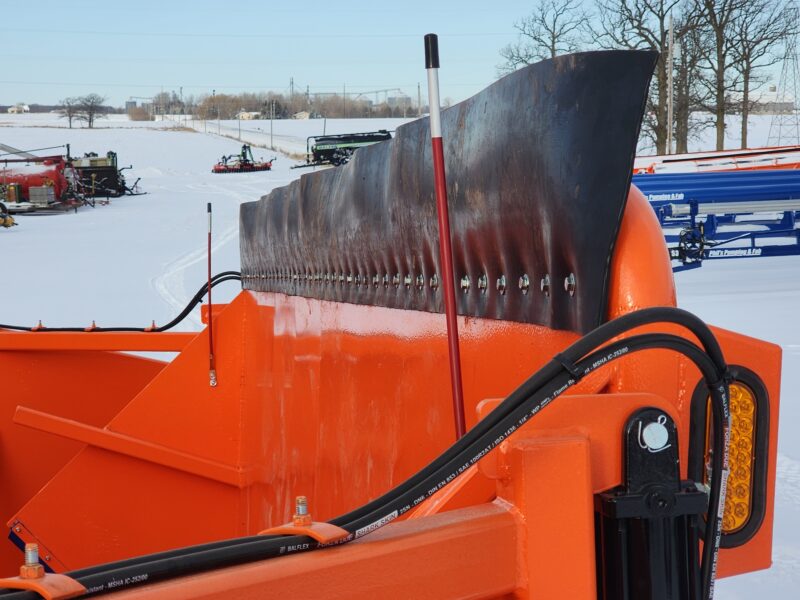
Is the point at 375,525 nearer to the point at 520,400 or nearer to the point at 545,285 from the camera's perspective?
the point at 520,400

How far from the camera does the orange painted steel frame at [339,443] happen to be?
1101 millimetres

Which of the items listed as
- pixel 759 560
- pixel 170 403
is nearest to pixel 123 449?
pixel 170 403

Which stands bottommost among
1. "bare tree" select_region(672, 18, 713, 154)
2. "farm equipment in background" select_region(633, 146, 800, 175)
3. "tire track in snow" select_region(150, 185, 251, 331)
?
"tire track in snow" select_region(150, 185, 251, 331)

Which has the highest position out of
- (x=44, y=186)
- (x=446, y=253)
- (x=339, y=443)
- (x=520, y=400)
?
(x=446, y=253)

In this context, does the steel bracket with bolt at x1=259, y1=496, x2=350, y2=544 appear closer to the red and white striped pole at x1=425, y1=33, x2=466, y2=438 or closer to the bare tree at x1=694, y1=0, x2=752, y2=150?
the red and white striped pole at x1=425, y1=33, x2=466, y2=438

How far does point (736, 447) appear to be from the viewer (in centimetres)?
131

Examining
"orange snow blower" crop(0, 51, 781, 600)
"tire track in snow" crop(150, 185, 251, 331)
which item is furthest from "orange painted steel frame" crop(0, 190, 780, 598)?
"tire track in snow" crop(150, 185, 251, 331)

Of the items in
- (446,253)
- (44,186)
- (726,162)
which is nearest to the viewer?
(446,253)

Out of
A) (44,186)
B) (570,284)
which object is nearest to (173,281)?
(570,284)

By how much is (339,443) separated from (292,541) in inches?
53.8

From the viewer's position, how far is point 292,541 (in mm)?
1034

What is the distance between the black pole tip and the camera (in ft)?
4.85

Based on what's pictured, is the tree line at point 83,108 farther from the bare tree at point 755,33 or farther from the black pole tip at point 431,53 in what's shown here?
the black pole tip at point 431,53

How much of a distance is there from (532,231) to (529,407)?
A: 428mm
